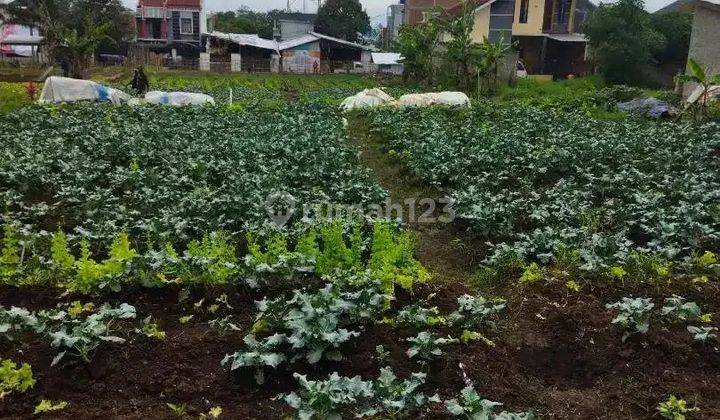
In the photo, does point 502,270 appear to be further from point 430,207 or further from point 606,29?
point 606,29

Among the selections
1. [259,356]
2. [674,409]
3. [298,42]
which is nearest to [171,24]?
[298,42]

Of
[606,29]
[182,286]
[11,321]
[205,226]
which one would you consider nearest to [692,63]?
[606,29]

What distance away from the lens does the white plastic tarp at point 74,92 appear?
22.3 meters

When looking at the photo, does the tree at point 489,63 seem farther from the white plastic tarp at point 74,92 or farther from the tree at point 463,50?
the white plastic tarp at point 74,92

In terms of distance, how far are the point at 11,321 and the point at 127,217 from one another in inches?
142

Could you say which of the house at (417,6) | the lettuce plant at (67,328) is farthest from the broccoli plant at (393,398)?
the house at (417,6)

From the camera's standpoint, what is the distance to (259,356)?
13.2ft

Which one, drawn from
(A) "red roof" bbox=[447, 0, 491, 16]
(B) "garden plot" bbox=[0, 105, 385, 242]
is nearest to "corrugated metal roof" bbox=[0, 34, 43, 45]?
(A) "red roof" bbox=[447, 0, 491, 16]

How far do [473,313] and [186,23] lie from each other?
5513cm

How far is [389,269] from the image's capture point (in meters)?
5.64

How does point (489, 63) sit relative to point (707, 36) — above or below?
below

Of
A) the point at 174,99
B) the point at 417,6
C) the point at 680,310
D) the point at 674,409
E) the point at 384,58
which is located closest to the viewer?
the point at 674,409

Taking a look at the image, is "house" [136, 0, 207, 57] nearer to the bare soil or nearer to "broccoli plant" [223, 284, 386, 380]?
the bare soil

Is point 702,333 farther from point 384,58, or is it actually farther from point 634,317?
point 384,58
